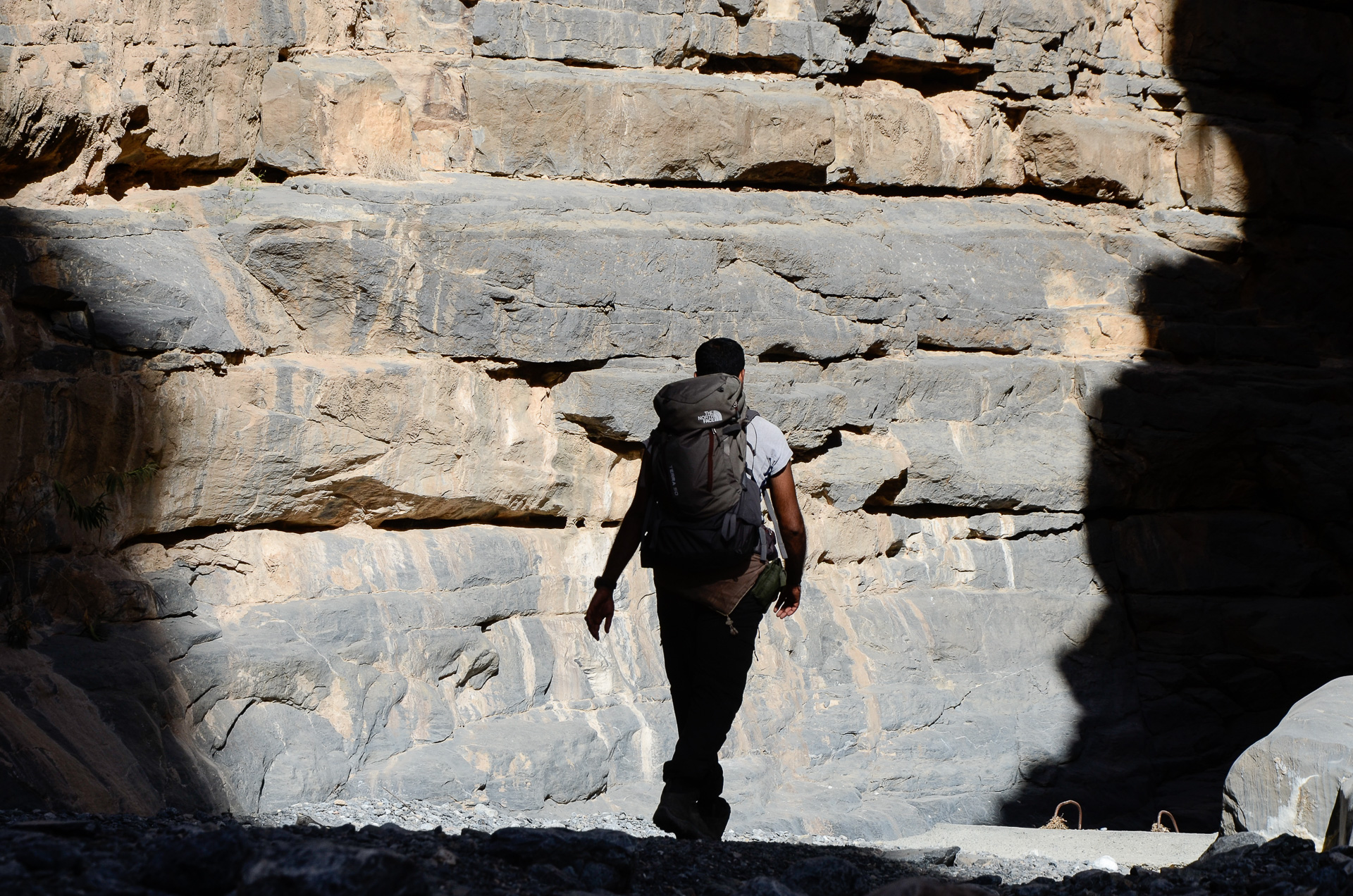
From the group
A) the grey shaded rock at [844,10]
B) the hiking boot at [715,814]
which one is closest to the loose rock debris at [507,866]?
the hiking boot at [715,814]

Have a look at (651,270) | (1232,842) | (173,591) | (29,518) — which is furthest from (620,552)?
(651,270)

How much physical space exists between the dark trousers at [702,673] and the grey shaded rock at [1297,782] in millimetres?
2093

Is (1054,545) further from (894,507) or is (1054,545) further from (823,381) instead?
(823,381)


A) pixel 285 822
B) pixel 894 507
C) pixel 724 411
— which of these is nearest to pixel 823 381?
pixel 894 507

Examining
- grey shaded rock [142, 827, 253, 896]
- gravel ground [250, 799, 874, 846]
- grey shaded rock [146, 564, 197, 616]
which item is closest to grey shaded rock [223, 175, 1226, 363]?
grey shaded rock [146, 564, 197, 616]

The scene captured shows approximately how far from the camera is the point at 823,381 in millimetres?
7461

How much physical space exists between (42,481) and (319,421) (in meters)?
1.28

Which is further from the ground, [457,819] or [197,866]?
[197,866]

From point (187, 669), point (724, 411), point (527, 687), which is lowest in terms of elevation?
point (527, 687)

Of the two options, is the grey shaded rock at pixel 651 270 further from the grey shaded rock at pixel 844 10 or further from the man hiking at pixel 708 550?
the man hiking at pixel 708 550

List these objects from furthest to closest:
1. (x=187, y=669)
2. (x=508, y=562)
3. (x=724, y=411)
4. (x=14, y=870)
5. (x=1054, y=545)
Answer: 1. (x=1054, y=545)
2. (x=508, y=562)
3. (x=187, y=669)
4. (x=724, y=411)
5. (x=14, y=870)

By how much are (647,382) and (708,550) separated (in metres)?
2.96

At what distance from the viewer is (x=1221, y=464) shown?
27.0 ft

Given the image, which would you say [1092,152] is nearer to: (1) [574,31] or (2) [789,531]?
(1) [574,31]
